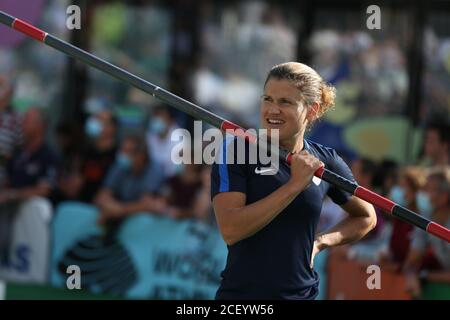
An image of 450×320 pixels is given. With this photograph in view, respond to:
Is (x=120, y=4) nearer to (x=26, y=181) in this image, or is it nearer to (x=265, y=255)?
(x=26, y=181)

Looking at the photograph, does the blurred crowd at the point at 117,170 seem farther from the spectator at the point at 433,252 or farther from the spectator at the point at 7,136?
the spectator at the point at 433,252

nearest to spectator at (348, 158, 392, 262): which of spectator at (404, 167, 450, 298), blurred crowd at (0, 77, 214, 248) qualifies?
spectator at (404, 167, 450, 298)

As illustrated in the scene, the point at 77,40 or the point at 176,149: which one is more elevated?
the point at 77,40

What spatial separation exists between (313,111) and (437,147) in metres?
5.37

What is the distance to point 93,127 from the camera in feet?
38.7

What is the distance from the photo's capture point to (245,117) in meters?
12.0

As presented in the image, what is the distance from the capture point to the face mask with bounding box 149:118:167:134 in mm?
11469

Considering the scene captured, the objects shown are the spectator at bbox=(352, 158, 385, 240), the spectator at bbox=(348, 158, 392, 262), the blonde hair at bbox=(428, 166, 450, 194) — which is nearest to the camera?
the blonde hair at bbox=(428, 166, 450, 194)

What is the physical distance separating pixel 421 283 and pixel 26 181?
Result: 451 cm

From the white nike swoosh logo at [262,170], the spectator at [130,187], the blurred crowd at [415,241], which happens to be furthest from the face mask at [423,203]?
the white nike swoosh logo at [262,170]

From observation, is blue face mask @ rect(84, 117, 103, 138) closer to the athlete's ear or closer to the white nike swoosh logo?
the athlete's ear

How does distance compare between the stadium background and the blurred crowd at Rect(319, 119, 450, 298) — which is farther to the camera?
the stadium background

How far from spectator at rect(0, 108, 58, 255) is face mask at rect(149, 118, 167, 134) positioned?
1.09 metres
